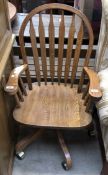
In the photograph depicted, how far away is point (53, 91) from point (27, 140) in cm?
43

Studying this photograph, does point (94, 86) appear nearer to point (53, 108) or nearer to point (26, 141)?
point (53, 108)

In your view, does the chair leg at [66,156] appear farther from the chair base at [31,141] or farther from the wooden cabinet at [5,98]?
the wooden cabinet at [5,98]

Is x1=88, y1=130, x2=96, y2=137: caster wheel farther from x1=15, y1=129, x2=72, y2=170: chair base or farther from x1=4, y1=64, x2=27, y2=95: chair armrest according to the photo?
x1=4, y1=64, x2=27, y2=95: chair armrest

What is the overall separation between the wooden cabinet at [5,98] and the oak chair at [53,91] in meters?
0.06

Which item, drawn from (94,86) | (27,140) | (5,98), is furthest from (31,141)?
(94,86)

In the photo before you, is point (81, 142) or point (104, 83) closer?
point (104, 83)

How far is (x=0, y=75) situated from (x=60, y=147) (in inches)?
32.6

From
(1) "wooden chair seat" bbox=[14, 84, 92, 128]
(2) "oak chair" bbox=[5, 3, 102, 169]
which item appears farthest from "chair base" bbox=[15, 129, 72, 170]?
(1) "wooden chair seat" bbox=[14, 84, 92, 128]

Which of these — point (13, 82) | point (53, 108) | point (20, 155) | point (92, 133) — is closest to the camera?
point (13, 82)

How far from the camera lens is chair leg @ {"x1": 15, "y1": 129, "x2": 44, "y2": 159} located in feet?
4.98

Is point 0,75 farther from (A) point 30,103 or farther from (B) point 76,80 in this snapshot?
(B) point 76,80

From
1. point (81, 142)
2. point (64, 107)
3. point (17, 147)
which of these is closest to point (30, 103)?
point (64, 107)

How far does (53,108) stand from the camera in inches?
55.4

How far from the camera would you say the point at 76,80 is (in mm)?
1687
